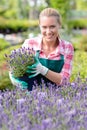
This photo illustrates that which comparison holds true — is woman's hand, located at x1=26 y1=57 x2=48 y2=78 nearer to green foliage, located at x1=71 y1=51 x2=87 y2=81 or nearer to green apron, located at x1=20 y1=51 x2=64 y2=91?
green apron, located at x1=20 y1=51 x2=64 y2=91

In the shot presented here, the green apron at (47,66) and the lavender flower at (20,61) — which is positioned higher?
the lavender flower at (20,61)

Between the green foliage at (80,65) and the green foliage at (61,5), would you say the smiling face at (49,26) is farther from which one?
the green foliage at (61,5)

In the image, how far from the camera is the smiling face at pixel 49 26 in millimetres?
4336

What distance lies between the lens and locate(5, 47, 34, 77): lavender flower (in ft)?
13.4

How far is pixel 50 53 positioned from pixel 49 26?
0.29m

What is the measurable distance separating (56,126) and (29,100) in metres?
0.65

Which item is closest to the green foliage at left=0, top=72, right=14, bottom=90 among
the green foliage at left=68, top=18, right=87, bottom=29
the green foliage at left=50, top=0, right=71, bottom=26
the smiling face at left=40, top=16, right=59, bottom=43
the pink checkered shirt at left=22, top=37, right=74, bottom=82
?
the pink checkered shirt at left=22, top=37, right=74, bottom=82

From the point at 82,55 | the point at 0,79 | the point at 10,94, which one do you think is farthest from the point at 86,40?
the point at 10,94

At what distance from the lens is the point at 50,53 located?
450 cm

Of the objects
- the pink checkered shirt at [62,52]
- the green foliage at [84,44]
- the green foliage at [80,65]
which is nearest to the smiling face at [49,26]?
the pink checkered shirt at [62,52]

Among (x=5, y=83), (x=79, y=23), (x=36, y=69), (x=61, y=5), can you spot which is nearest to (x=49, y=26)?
(x=36, y=69)

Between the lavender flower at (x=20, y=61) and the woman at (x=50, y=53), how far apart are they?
63mm

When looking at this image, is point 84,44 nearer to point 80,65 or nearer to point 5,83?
point 80,65

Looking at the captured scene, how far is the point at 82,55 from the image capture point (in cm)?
958
